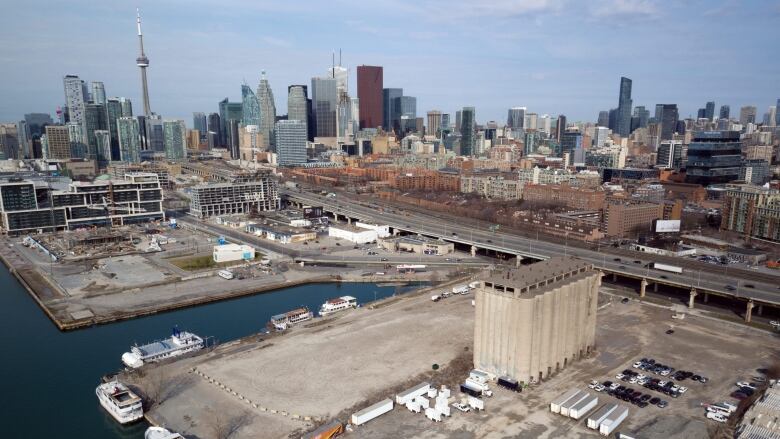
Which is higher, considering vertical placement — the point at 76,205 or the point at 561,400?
the point at 76,205

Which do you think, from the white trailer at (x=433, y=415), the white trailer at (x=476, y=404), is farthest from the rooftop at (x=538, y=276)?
the white trailer at (x=433, y=415)

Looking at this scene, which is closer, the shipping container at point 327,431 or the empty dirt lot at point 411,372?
the shipping container at point 327,431

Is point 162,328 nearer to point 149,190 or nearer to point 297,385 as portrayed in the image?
point 297,385

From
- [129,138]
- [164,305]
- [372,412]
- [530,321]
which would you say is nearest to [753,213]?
[530,321]

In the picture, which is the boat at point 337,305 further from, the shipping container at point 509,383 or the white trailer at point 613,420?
the white trailer at point 613,420

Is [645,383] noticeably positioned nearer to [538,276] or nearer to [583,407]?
[583,407]

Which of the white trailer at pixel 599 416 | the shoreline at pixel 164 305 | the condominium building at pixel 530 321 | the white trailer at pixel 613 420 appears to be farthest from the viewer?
the shoreline at pixel 164 305
